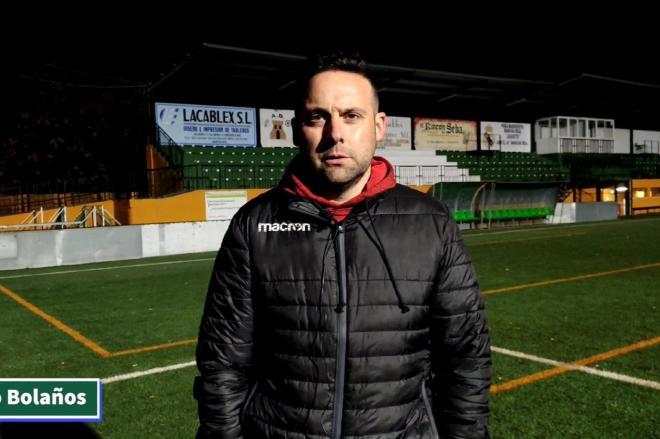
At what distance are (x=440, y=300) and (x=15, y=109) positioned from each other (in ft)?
101

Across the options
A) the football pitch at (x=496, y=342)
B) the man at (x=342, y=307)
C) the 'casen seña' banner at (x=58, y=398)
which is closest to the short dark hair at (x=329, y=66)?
the man at (x=342, y=307)

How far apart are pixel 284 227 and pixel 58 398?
1851 mm

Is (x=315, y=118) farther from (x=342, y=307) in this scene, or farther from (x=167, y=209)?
(x=167, y=209)

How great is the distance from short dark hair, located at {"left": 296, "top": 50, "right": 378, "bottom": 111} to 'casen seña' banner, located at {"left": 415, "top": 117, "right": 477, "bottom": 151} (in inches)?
1117

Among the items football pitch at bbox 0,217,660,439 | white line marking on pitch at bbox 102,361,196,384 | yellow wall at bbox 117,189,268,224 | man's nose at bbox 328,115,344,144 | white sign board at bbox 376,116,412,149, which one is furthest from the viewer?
white sign board at bbox 376,116,412,149

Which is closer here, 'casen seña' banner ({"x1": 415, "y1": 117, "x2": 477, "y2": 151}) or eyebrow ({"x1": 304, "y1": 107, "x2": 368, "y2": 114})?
eyebrow ({"x1": 304, "y1": 107, "x2": 368, "y2": 114})

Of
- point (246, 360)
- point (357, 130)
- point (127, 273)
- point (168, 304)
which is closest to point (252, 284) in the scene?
point (246, 360)

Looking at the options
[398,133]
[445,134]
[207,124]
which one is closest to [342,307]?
[207,124]

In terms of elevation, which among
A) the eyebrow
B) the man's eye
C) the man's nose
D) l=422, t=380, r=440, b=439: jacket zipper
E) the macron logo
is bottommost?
l=422, t=380, r=440, b=439: jacket zipper

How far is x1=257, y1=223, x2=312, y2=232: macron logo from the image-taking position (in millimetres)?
1871

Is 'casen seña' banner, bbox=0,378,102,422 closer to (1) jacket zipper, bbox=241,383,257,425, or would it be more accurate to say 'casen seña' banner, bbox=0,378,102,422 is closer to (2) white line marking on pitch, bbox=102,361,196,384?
(1) jacket zipper, bbox=241,383,257,425

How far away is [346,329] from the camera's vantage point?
180 centimetres

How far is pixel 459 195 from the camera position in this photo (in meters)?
22.7

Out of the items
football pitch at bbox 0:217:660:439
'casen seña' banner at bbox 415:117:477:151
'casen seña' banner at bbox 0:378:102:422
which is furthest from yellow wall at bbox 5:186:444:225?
'casen seña' banner at bbox 415:117:477:151
